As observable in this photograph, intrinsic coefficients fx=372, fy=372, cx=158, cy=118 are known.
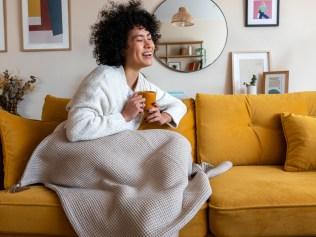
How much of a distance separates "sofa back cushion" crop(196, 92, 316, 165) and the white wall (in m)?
0.63

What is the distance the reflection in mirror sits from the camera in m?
2.67

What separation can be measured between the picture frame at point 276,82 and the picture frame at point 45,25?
1.45 m

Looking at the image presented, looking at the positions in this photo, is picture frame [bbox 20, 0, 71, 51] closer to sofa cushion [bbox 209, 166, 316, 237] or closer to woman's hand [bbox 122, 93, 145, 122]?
woman's hand [bbox 122, 93, 145, 122]

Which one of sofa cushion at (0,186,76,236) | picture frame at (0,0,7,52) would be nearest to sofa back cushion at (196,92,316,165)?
sofa cushion at (0,186,76,236)

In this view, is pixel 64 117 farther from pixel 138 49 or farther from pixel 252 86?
pixel 252 86

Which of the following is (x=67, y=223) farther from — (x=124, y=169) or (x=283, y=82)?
(x=283, y=82)

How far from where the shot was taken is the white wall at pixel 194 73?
271cm

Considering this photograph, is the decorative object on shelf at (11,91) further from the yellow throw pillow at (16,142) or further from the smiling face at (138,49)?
the smiling face at (138,49)

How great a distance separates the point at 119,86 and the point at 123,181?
0.52 meters

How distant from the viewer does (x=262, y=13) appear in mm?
2684

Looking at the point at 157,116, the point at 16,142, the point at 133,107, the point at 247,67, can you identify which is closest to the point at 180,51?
the point at 247,67

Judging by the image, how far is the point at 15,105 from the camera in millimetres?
2635

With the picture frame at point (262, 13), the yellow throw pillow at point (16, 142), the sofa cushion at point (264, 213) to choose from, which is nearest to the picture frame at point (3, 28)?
the yellow throw pillow at point (16, 142)

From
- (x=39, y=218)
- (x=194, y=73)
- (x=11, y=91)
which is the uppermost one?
(x=194, y=73)
